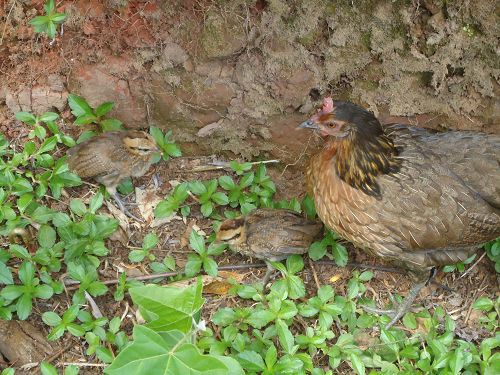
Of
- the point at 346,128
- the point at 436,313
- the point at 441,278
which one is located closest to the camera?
the point at 346,128

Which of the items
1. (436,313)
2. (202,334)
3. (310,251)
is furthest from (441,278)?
(202,334)

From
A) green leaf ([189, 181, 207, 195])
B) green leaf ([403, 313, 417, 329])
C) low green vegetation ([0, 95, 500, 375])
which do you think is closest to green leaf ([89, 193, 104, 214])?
low green vegetation ([0, 95, 500, 375])

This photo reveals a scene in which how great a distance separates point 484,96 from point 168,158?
8.07 ft

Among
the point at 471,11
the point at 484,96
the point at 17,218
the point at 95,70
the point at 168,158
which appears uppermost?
the point at 471,11

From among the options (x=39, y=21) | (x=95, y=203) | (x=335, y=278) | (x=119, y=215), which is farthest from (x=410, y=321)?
(x=39, y=21)

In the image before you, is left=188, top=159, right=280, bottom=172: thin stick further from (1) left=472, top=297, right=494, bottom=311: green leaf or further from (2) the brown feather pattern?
(1) left=472, top=297, right=494, bottom=311: green leaf

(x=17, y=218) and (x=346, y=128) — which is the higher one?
(x=346, y=128)

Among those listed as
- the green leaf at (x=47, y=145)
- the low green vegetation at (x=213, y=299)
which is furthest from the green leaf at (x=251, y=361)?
the green leaf at (x=47, y=145)

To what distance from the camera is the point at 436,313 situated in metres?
4.77

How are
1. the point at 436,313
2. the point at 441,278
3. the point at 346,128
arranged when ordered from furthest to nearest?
the point at 441,278, the point at 436,313, the point at 346,128

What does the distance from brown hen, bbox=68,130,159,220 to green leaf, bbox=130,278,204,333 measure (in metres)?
2.00

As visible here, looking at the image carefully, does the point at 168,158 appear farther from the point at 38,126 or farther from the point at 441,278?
the point at 441,278

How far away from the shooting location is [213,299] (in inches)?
187

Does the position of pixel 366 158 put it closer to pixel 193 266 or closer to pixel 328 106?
pixel 328 106
